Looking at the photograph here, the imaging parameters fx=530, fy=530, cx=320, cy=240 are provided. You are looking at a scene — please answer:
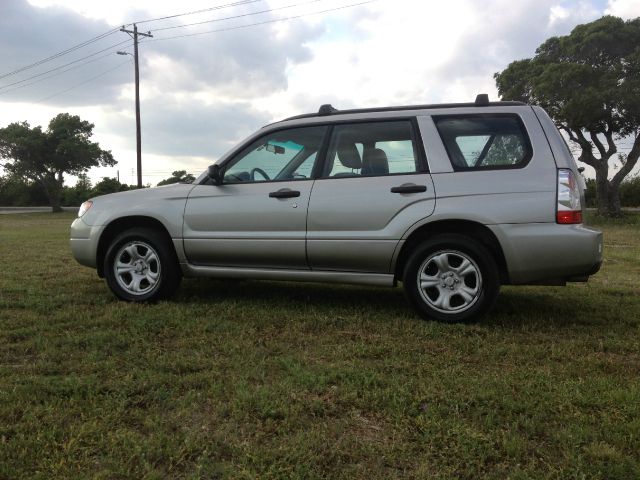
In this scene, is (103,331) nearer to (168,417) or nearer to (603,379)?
(168,417)

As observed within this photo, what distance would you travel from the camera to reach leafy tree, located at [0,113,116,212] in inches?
1506

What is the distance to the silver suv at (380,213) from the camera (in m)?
3.96

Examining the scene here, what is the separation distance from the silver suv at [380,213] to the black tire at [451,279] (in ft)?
0.03

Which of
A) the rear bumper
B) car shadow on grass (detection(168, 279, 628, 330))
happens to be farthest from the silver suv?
car shadow on grass (detection(168, 279, 628, 330))

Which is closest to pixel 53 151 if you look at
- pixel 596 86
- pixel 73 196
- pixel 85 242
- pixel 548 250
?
pixel 73 196

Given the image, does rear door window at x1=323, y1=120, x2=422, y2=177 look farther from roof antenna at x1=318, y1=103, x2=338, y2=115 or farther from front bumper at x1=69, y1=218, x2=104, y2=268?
front bumper at x1=69, y1=218, x2=104, y2=268

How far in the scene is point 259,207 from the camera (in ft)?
15.0

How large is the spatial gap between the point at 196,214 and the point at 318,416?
272 centimetres

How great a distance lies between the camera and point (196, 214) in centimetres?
479

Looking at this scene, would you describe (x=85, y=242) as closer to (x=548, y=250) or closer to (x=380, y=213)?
(x=380, y=213)

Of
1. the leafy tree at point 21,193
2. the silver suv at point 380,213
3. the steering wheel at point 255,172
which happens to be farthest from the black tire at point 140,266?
the leafy tree at point 21,193

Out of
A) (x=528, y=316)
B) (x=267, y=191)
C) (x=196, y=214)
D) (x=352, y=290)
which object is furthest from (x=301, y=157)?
(x=528, y=316)

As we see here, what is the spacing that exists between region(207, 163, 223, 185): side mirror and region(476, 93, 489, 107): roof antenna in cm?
228

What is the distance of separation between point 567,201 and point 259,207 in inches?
95.9
